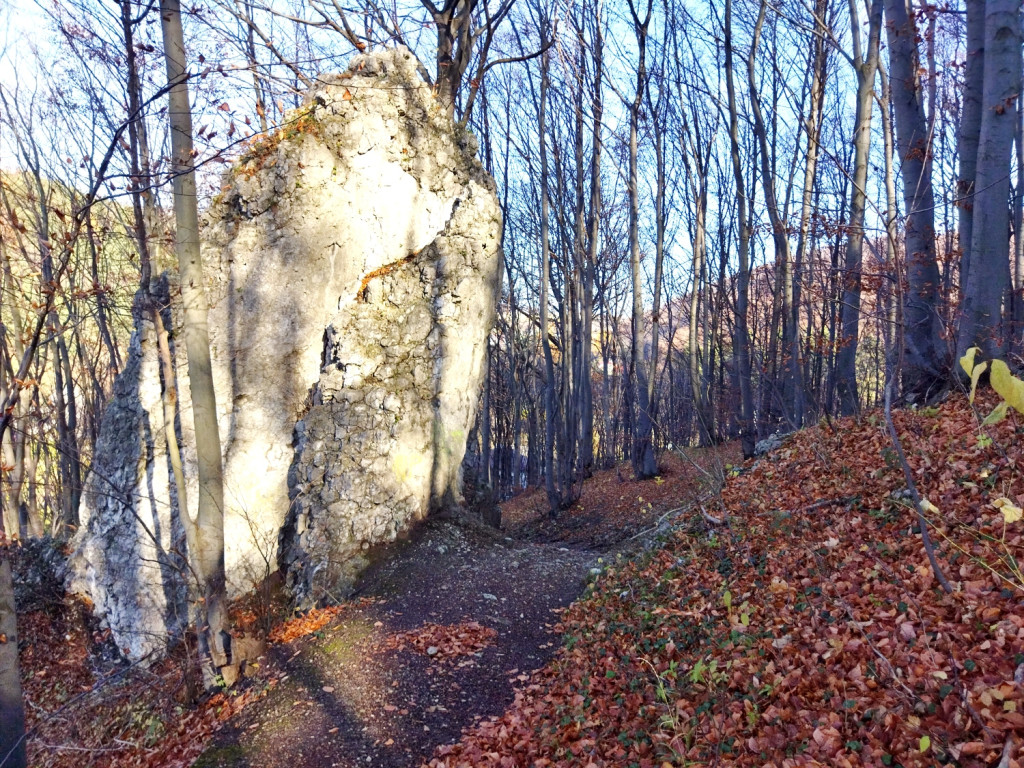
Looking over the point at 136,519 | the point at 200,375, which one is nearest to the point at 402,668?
the point at 200,375

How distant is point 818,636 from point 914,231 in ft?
19.3

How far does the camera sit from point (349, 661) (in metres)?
5.89

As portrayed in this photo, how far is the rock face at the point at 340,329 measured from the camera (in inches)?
317

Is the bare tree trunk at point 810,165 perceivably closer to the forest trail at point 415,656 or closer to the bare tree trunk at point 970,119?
the bare tree trunk at point 970,119

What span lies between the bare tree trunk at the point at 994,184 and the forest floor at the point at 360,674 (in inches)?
131

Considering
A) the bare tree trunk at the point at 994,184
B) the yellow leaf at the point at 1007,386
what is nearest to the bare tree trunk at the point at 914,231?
the bare tree trunk at the point at 994,184

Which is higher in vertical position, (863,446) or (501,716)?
(863,446)

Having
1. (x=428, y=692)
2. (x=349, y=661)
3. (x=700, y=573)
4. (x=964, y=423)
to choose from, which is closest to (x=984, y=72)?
(x=964, y=423)

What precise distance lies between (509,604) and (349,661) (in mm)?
1918

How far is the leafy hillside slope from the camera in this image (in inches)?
117

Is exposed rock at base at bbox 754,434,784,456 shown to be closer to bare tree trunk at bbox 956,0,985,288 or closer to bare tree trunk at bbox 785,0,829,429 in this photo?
bare tree trunk at bbox 785,0,829,429

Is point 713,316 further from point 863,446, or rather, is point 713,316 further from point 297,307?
point 297,307

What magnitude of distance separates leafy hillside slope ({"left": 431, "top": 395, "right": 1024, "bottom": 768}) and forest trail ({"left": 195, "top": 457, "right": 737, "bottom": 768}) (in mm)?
408

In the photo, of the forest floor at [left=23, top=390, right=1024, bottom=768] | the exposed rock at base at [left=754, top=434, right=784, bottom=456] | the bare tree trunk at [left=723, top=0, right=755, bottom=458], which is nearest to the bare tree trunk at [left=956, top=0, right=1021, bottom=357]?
the forest floor at [left=23, top=390, right=1024, bottom=768]
